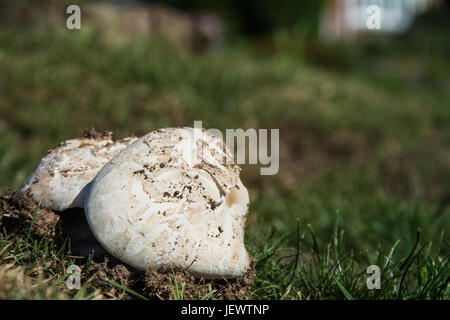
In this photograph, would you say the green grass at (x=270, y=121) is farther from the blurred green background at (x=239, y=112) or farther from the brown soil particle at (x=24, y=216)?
the brown soil particle at (x=24, y=216)

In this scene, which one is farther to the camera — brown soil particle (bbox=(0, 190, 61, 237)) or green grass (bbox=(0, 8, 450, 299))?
green grass (bbox=(0, 8, 450, 299))

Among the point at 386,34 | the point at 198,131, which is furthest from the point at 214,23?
the point at 386,34

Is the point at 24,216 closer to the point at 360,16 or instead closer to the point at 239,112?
the point at 239,112

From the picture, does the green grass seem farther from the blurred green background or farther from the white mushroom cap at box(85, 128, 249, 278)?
the white mushroom cap at box(85, 128, 249, 278)

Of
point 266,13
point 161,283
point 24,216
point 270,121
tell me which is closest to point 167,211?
point 161,283

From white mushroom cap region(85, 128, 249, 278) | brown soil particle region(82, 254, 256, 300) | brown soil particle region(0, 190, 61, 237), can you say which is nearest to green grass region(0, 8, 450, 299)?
brown soil particle region(82, 254, 256, 300)

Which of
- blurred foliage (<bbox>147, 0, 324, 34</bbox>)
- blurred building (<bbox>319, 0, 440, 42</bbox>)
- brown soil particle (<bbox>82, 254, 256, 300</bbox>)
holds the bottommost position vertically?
brown soil particle (<bbox>82, 254, 256, 300</bbox>)
